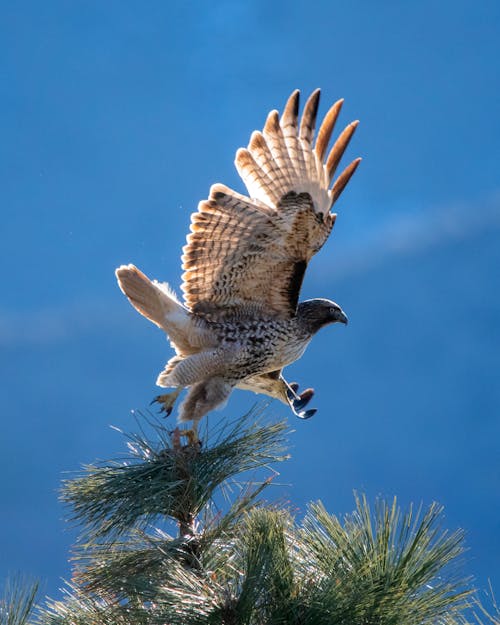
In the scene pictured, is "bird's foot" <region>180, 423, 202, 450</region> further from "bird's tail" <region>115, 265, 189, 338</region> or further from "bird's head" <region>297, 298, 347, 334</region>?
"bird's head" <region>297, 298, 347, 334</region>

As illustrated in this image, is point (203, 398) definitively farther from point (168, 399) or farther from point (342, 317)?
point (342, 317)

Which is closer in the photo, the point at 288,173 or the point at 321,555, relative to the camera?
the point at 321,555

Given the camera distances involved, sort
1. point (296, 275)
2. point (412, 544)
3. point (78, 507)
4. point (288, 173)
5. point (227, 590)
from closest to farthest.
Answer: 1. point (227, 590)
2. point (412, 544)
3. point (78, 507)
4. point (288, 173)
5. point (296, 275)

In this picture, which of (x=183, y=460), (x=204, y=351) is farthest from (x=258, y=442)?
(x=204, y=351)

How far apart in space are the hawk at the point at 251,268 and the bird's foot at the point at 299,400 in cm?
27

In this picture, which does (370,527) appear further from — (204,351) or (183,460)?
(204,351)

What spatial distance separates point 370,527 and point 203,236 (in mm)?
1718

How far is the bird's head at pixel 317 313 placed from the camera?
427 cm

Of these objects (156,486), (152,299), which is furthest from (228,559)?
(152,299)

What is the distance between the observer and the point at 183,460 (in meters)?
2.83

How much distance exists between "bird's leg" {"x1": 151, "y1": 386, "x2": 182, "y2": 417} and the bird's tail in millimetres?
302

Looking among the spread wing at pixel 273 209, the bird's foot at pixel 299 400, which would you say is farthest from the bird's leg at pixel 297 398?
the spread wing at pixel 273 209

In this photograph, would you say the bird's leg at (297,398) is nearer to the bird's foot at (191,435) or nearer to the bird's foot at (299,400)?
the bird's foot at (299,400)

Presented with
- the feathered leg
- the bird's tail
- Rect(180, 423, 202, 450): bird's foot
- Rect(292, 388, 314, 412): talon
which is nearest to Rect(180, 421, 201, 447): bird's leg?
Rect(180, 423, 202, 450): bird's foot
